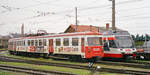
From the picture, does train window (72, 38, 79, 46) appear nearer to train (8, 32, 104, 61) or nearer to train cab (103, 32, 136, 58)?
train (8, 32, 104, 61)

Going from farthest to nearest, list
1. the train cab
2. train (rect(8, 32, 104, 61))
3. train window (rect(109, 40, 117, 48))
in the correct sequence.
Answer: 1. train window (rect(109, 40, 117, 48))
2. the train cab
3. train (rect(8, 32, 104, 61))

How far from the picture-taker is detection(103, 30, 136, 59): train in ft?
64.8

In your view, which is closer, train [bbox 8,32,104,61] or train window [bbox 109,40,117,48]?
train [bbox 8,32,104,61]

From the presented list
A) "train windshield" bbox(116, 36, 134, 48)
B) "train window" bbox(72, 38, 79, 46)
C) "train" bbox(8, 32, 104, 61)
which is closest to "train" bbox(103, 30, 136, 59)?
"train windshield" bbox(116, 36, 134, 48)

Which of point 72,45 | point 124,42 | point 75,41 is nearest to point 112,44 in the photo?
point 124,42

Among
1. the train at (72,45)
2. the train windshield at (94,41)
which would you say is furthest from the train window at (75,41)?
the train windshield at (94,41)

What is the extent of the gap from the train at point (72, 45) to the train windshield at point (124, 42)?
1682 mm

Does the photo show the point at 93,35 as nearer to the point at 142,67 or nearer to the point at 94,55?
the point at 94,55

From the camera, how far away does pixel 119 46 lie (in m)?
19.9

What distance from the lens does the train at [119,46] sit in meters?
19.8

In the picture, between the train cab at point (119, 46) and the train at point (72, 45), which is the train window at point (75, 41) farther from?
the train cab at point (119, 46)

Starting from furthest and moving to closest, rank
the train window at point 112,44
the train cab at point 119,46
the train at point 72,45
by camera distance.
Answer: the train window at point 112,44, the train cab at point 119,46, the train at point 72,45

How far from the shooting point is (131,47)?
66.3 ft

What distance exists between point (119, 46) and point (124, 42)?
2.63 feet
